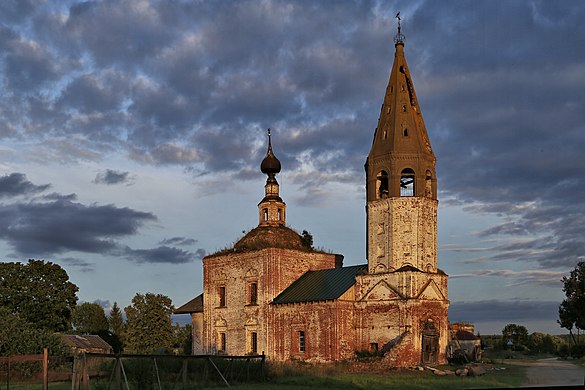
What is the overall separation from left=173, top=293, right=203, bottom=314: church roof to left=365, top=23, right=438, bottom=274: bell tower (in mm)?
15194

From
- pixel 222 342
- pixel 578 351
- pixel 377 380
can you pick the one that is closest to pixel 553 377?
pixel 377 380

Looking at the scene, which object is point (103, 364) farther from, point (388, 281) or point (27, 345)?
point (388, 281)

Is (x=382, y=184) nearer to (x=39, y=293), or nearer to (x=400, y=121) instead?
(x=400, y=121)

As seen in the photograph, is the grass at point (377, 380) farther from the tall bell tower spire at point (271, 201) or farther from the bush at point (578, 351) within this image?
the bush at point (578, 351)

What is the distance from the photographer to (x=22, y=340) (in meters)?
32.1

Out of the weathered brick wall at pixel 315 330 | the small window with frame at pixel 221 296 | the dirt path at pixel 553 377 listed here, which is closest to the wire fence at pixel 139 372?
the weathered brick wall at pixel 315 330

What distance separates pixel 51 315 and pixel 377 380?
34178 mm

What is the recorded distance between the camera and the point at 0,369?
2777 cm

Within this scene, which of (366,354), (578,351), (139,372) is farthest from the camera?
(578,351)

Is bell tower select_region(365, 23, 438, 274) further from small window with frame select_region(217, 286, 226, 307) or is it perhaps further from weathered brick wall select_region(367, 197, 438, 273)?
small window with frame select_region(217, 286, 226, 307)

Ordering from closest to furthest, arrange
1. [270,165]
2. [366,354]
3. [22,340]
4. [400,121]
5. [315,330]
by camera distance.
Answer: [22,340], [366,354], [315,330], [400,121], [270,165]

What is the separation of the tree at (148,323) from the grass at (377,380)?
106 feet

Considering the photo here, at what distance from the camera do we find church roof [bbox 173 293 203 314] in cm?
4966

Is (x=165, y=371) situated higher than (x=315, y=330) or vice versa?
(x=315, y=330)
